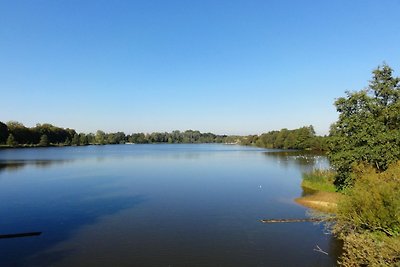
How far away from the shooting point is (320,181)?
4941 centimetres

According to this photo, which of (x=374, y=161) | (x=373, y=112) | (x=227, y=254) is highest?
(x=373, y=112)

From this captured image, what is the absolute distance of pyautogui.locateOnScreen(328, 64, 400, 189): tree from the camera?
34562mm

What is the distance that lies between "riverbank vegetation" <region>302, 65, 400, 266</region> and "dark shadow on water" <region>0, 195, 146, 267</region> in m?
18.4

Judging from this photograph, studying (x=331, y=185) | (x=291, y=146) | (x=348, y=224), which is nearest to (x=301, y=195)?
(x=331, y=185)

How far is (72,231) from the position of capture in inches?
1077

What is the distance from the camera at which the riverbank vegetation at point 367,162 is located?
1886 centimetres

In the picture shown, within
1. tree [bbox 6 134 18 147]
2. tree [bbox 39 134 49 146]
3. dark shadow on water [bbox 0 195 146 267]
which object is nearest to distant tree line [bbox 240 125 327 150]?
tree [bbox 39 134 49 146]

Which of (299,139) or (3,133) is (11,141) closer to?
(3,133)

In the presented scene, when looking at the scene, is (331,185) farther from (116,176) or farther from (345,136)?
(116,176)

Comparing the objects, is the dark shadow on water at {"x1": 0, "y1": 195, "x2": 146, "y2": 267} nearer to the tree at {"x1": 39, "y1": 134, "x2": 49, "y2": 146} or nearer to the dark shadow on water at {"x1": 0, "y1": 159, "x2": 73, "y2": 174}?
the dark shadow on water at {"x1": 0, "y1": 159, "x2": 73, "y2": 174}

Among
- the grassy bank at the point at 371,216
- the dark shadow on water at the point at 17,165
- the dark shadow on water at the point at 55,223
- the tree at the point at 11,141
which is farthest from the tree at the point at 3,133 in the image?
the grassy bank at the point at 371,216

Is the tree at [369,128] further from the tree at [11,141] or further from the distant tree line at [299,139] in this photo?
the tree at [11,141]

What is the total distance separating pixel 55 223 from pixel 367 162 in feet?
98.7

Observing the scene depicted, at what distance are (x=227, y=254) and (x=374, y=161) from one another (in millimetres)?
20973
